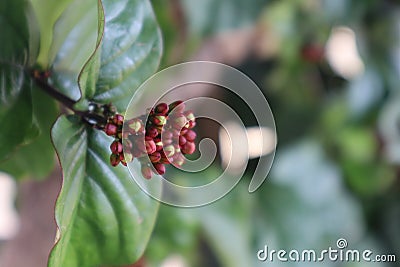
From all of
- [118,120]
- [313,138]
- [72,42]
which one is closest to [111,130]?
[118,120]

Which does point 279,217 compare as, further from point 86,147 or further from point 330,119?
point 86,147

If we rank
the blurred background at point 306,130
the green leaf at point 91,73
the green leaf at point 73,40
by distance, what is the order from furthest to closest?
1. the blurred background at point 306,130
2. the green leaf at point 73,40
3. the green leaf at point 91,73

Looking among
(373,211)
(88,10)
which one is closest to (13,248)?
(88,10)

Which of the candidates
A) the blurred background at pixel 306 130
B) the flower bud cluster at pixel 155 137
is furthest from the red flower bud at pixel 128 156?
the blurred background at pixel 306 130

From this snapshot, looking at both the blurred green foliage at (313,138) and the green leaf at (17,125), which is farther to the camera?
the blurred green foliage at (313,138)

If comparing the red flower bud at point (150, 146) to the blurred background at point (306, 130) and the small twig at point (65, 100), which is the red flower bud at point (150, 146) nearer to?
the small twig at point (65, 100)

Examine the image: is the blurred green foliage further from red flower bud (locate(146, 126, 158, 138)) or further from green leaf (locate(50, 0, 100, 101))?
red flower bud (locate(146, 126, 158, 138))
